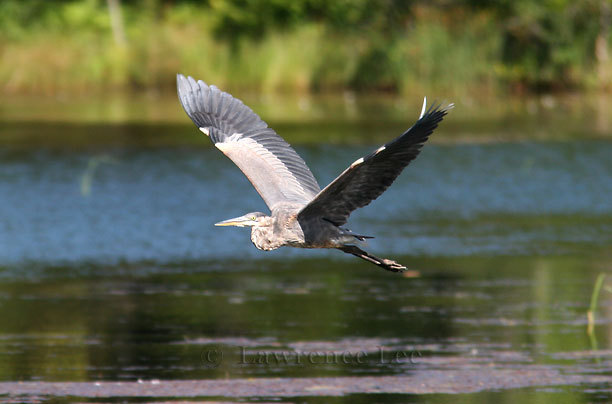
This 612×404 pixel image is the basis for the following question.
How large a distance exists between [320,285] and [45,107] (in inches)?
941

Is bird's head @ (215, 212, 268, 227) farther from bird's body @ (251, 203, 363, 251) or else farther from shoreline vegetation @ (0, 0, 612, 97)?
shoreline vegetation @ (0, 0, 612, 97)

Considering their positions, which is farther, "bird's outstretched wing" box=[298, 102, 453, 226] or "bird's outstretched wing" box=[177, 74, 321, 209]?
"bird's outstretched wing" box=[177, 74, 321, 209]

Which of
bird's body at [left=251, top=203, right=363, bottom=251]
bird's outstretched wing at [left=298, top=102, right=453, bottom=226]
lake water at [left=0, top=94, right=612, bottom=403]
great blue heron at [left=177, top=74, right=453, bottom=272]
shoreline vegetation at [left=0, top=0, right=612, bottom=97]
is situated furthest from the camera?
shoreline vegetation at [left=0, top=0, right=612, bottom=97]

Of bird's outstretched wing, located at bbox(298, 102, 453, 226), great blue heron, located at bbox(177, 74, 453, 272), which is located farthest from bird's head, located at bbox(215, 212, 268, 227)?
bird's outstretched wing, located at bbox(298, 102, 453, 226)

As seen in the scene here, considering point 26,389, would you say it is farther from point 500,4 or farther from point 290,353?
point 500,4

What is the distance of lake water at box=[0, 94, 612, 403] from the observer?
9.23m

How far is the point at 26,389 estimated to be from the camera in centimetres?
888
